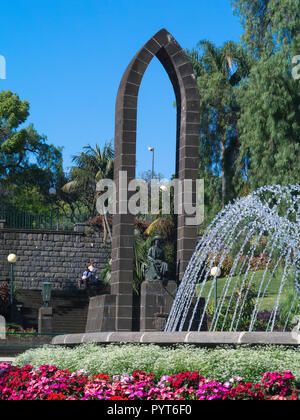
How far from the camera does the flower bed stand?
7.77 metres

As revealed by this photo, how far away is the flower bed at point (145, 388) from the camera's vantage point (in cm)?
777

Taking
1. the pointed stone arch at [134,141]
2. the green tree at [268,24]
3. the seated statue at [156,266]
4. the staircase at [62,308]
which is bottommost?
the staircase at [62,308]

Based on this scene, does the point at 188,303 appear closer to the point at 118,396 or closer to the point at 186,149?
the point at 186,149

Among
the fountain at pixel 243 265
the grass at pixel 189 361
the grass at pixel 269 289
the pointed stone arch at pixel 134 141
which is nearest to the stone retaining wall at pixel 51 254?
the fountain at pixel 243 265

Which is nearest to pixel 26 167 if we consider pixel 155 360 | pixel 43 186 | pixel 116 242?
pixel 43 186

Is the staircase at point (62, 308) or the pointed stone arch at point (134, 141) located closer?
the pointed stone arch at point (134, 141)

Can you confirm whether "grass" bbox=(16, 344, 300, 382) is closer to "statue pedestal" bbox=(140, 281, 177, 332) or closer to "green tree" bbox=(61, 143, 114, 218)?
"statue pedestal" bbox=(140, 281, 177, 332)

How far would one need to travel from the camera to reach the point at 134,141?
19375 millimetres

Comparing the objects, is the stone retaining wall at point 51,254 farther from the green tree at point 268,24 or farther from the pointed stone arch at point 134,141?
the pointed stone arch at point 134,141

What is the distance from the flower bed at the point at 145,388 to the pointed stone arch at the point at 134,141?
31.6ft

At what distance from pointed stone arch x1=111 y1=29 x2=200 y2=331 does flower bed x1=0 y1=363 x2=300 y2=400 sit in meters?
9.62

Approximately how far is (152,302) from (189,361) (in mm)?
8690

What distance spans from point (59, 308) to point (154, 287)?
15255 millimetres

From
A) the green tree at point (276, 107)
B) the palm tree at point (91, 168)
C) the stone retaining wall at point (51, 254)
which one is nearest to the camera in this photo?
the green tree at point (276, 107)
